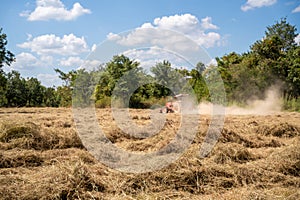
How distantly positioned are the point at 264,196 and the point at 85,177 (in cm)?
187

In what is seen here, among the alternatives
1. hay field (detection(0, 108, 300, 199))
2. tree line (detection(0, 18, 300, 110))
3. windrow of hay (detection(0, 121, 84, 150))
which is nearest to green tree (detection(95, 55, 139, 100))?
tree line (detection(0, 18, 300, 110))

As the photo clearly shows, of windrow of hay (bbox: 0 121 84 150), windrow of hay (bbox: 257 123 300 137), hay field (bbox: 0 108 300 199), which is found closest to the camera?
hay field (bbox: 0 108 300 199)

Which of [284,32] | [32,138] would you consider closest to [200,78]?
[32,138]

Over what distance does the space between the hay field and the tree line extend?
3.15m

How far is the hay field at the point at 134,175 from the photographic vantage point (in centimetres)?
293

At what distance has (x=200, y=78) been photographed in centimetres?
1272

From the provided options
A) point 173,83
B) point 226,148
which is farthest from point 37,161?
point 173,83

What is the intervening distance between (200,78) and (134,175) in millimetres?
9865

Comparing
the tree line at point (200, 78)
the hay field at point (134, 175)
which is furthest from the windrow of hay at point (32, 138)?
the tree line at point (200, 78)

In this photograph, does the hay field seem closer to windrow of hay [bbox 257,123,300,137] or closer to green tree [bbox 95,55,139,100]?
windrow of hay [bbox 257,123,300,137]

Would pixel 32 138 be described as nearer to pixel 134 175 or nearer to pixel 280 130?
pixel 134 175

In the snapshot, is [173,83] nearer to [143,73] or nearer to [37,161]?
[143,73]

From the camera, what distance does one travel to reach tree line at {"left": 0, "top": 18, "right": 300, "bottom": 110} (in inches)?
351

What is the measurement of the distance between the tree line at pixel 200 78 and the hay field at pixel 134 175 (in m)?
3.15
